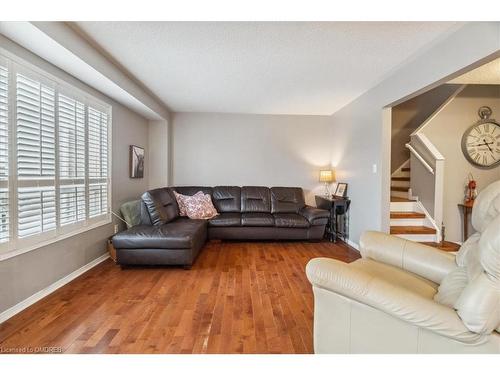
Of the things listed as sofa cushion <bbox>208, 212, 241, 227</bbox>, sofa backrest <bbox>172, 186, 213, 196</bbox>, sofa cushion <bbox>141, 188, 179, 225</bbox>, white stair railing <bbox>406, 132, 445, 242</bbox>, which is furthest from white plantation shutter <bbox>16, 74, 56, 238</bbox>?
white stair railing <bbox>406, 132, 445, 242</bbox>

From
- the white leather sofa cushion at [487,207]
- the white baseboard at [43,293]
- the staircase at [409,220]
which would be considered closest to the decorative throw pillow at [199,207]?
the white baseboard at [43,293]

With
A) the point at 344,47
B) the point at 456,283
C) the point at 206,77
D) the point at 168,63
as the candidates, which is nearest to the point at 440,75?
the point at 344,47

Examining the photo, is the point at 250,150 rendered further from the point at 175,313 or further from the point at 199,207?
the point at 175,313

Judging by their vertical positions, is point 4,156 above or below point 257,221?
above

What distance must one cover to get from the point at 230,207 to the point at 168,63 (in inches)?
108

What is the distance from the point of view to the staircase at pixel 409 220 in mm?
3830

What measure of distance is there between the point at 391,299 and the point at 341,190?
3626 millimetres

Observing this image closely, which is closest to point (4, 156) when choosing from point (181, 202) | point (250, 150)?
point (181, 202)

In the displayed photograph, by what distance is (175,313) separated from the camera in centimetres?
209

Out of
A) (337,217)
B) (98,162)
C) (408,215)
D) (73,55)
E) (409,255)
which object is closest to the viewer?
(409,255)

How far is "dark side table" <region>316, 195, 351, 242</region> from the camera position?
14.4ft

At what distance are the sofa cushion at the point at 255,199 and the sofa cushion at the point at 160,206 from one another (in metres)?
1.32

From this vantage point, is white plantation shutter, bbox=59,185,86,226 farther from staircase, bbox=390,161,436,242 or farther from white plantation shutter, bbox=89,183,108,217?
staircase, bbox=390,161,436,242
